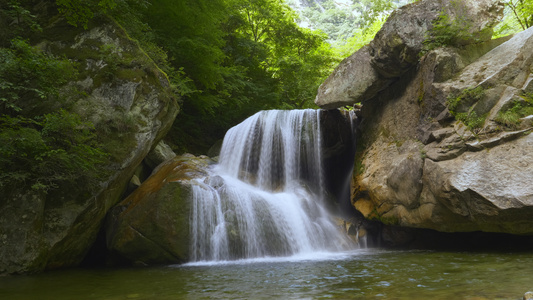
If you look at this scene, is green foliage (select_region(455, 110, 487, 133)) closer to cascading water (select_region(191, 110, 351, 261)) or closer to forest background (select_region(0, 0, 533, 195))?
forest background (select_region(0, 0, 533, 195))

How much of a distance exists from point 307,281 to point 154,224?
427 centimetres

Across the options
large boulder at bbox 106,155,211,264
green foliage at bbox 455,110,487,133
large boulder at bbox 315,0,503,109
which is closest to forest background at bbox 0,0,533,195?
large boulder at bbox 315,0,503,109

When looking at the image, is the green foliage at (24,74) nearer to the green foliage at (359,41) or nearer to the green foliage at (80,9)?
the green foliage at (80,9)

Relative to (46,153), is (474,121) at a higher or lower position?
higher

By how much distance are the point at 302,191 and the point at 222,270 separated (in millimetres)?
5176

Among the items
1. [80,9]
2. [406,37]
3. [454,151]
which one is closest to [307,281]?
[454,151]

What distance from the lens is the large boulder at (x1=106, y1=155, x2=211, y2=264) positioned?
754 cm

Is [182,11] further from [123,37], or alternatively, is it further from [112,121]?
[112,121]

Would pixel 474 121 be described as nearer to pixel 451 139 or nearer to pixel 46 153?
pixel 451 139

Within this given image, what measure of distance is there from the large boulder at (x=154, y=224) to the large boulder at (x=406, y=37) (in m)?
5.60

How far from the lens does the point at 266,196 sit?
31.1ft

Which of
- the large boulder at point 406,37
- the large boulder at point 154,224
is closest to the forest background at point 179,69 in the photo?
the large boulder at point 406,37

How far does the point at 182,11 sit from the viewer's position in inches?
427

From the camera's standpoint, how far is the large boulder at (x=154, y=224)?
754 cm
